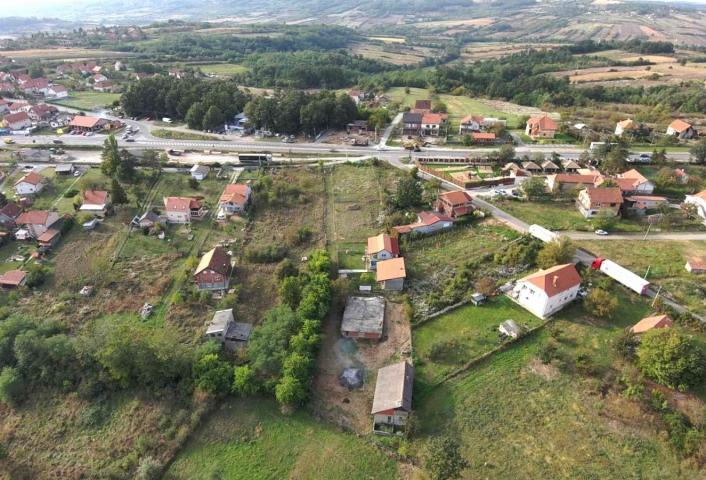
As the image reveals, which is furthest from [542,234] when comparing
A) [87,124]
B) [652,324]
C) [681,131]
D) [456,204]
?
[87,124]

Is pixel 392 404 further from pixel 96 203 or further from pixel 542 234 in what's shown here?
pixel 96 203

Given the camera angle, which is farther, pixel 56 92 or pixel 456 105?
pixel 56 92

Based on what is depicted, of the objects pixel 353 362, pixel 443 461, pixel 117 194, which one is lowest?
pixel 353 362

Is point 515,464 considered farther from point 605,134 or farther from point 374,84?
point 374,84

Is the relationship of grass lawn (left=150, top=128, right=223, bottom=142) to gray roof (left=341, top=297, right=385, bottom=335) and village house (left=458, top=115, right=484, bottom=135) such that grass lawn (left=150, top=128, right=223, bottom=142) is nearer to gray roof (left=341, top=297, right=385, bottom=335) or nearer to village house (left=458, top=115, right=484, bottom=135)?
village house (left=458, top=115, right=484, bottom=135)

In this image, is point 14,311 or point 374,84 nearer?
point 14,311

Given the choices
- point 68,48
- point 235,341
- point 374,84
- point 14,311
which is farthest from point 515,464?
point 68,48

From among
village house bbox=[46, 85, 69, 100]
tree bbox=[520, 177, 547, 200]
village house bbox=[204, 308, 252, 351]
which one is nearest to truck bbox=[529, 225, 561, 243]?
tree bbox=[520, 177, 547, 200]
